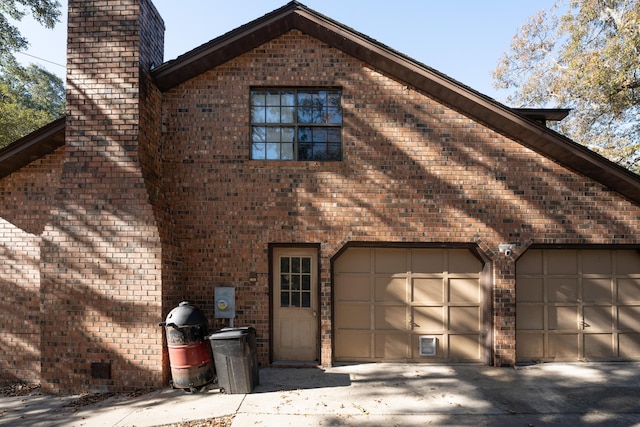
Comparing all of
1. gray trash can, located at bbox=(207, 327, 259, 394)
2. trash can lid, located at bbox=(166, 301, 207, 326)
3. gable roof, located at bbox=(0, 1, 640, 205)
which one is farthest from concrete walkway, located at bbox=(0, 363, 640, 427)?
gable roof, located at bbox=(0, 1, 640, 205)

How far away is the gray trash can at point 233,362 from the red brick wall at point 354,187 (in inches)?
43.1

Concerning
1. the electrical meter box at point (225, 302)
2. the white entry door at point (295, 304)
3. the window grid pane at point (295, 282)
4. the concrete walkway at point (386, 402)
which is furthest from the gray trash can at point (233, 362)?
the window grid pane at point (295, 282)

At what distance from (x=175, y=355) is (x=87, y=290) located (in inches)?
74.6

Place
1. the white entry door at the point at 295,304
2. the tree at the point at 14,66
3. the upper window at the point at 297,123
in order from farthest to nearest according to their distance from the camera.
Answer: the tree at the point at 14,66 → the upper window at the point at 297,123 → the white entry door at the point at 295,304

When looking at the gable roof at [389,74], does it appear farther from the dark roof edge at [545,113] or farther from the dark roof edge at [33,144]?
the dark roof edge at [545,113]

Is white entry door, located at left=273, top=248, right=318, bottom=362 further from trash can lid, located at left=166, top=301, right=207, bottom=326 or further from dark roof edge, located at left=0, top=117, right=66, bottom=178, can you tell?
dark roof edge, located at left=0, top=117, right=66, bottom=178

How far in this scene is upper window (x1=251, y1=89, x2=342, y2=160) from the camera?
7164 millimetres

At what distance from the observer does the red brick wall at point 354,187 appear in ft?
22.5

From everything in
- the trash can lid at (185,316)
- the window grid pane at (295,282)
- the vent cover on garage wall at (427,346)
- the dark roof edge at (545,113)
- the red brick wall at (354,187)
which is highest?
the dark roof edge at (545,113)

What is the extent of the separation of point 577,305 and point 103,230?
29.6 feet

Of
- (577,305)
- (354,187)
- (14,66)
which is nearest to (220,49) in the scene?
(354,187)

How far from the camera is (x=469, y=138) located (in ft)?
23.1

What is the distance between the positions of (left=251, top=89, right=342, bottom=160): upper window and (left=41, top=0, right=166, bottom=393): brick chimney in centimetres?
215

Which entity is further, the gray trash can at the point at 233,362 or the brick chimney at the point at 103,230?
the brick chimney at the point at 103,230
